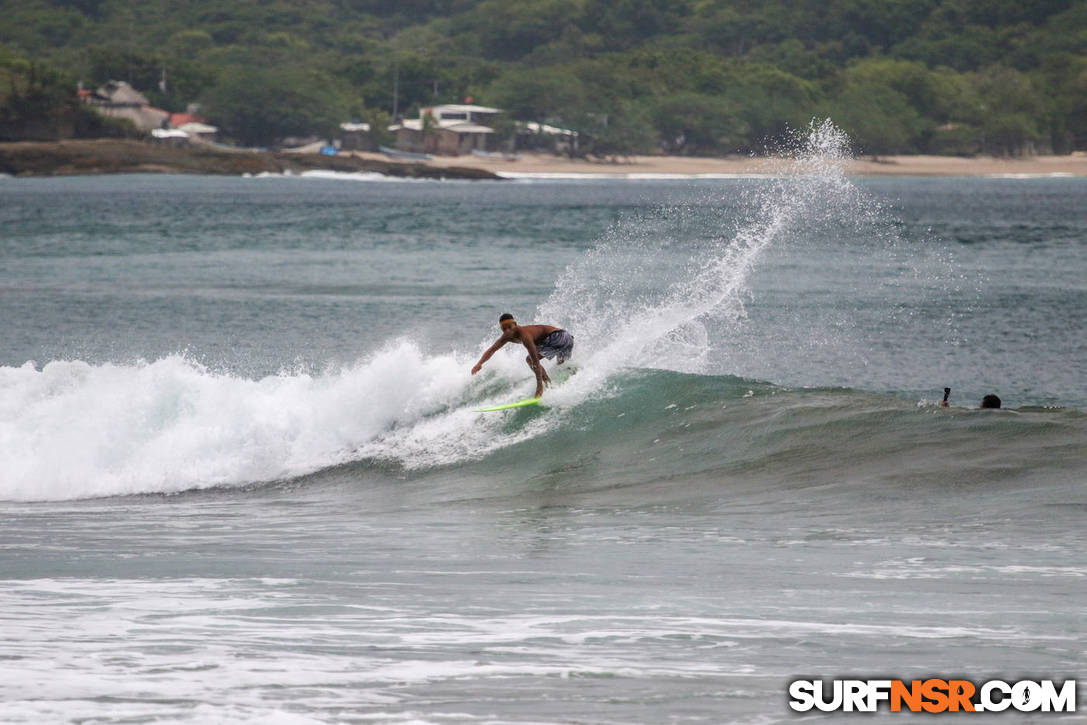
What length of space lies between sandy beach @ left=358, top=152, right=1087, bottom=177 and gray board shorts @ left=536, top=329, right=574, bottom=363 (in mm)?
148113

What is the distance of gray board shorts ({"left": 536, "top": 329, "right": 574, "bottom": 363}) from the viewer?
1888 cm

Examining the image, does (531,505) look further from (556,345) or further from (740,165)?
(740,165)

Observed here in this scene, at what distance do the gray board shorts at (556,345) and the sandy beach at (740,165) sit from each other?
486 ft

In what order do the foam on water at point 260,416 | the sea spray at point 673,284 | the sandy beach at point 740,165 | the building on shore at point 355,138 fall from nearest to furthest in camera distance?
the foam on water at point 260,416
the sea spray at point 673,284
the sandy beach at point 740,165
the building on shore at point 355,138

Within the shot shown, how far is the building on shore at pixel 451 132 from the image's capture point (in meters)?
185

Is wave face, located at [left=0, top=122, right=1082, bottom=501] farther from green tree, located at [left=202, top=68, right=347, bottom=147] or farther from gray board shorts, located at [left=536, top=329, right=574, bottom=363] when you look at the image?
green tree, located at [left=202, top=68, right=347, bottom=147]

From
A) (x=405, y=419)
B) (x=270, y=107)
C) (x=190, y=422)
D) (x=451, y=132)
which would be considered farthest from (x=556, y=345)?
(x=451, y=132)

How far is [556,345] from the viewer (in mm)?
18938

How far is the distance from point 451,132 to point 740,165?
36.9m

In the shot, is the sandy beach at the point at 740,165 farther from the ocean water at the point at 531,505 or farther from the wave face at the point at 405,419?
the wave face at the point at 405,419

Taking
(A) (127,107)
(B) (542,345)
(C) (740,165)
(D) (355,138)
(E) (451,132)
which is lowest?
(B) (542,345)

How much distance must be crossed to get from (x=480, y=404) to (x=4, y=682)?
11235mm

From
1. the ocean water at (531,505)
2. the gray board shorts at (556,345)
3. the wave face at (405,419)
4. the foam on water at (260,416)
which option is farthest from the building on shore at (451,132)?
the gray board shorts at (556,345)

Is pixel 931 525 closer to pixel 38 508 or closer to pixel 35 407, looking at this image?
pixel 38 508
